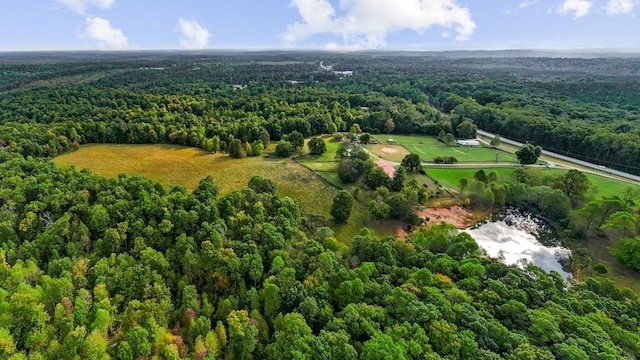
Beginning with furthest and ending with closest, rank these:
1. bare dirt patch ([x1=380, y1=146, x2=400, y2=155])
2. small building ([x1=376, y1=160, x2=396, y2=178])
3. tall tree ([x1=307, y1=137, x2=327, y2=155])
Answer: bare dirt patch ([x1=380, y1=146, x2=400, y2=155]) → tall tree ([x1=307, y1=137, x2=327, y2=155]) → small building ([x1=376, y1=160, x2=396, y2=178])

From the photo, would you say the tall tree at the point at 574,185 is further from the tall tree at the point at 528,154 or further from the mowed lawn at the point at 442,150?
the mowed lawn at the point at 442,150

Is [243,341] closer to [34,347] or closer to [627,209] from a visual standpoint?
[34,347]

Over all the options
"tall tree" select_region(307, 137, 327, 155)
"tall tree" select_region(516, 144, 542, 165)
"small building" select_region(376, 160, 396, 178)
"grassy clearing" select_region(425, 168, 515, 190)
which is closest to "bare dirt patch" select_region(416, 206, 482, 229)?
"grassy clearing" select_region(425, 168, 515, 190)

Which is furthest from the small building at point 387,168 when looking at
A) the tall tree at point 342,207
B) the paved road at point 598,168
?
the paved road at point 598,168

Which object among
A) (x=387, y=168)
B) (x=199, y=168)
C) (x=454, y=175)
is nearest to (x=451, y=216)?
(x=454, y=175)

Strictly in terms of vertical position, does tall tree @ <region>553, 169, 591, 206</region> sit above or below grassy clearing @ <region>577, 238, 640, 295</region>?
above

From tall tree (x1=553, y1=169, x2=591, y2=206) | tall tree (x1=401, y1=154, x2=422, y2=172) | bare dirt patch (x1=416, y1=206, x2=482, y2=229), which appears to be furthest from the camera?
tall tree (x1=401, y1=154, x2=422, y2=172)

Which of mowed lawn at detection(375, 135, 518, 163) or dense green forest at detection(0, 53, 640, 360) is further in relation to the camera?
mowed lawn at detection(375, 135, 518, 163)

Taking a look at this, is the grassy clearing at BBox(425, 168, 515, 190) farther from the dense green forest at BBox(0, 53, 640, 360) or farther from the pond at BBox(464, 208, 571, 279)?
the pond at BBox(464, 208, 571, 279)
